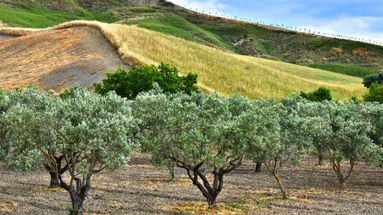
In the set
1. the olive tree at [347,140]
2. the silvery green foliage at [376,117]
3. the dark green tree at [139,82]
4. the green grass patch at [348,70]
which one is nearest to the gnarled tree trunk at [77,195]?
the olive tree at [347,140]

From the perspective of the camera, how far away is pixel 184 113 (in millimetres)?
24891

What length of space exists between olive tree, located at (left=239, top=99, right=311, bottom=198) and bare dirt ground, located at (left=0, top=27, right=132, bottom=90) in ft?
→ 168

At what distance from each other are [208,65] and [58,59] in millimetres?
30729

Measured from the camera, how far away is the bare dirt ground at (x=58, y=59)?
82.5 meters

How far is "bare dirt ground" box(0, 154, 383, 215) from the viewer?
27.5 metres

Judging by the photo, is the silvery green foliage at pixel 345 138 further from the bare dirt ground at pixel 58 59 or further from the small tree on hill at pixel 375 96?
the bare dirt ground at pixel 58 59

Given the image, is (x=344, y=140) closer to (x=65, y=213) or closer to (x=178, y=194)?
(x=178, y=194)

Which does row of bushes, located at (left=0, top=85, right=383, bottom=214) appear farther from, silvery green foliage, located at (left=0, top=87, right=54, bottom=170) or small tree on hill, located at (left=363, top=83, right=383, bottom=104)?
small tree on hill, located at (left=363, top=83, right=383, bottom=104)

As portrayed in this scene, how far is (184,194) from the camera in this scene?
32.5m

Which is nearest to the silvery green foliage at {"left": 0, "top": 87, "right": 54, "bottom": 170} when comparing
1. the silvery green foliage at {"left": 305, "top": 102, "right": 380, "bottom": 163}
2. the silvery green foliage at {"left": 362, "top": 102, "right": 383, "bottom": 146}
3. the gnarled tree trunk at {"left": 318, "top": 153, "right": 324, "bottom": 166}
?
the silvery green foliage at {"left": 305, "top": 102, "right": 380, "bottom": 163}

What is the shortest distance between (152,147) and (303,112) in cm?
2608

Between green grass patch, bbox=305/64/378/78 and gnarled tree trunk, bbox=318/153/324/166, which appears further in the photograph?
green grass patch, bbox=305/64/378/78

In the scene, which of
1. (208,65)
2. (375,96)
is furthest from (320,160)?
(208,65)

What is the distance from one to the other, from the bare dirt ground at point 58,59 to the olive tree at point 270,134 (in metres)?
51.1
